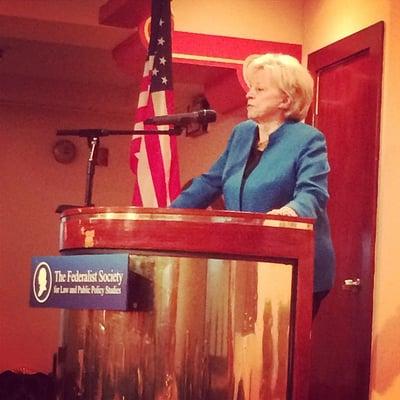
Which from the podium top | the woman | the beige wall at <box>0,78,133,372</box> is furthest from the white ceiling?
the podium top

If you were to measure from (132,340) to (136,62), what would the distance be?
10.4 feet

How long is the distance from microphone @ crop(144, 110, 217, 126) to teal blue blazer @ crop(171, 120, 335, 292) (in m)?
0.13

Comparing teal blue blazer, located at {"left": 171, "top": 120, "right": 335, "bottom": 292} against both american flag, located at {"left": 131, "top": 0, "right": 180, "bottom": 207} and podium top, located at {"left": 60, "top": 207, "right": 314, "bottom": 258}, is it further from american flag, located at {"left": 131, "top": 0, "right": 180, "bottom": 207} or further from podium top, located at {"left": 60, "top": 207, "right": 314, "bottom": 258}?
american flag, located at {"left": 131, "top": 0, "right": 180, "bottom": 207}

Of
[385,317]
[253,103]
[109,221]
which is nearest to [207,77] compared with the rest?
[385,317]

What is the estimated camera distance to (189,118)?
8.02 ft

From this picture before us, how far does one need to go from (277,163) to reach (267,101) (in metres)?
Answer: 0.22

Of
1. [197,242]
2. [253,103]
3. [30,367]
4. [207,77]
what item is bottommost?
[30,367]

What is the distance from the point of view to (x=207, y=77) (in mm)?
4891

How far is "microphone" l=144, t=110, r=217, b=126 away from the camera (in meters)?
2.40

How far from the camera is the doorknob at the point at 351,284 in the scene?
3664 millimetres

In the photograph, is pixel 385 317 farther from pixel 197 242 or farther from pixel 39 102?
pixel 39 102

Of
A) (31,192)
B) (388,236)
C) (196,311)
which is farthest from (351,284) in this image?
(31,192)

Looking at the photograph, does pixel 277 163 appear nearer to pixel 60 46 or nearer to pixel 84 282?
pixel 84 282

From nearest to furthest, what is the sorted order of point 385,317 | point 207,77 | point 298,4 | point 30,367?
point 385,317 < point 298,4 < point 207,77 < point 30,367
